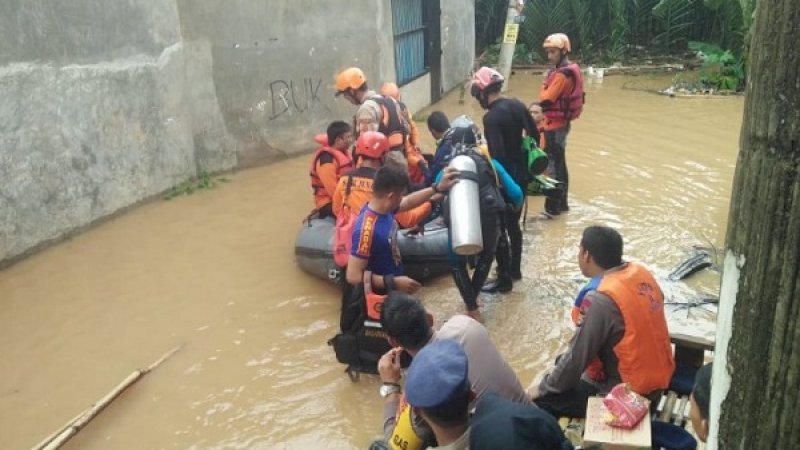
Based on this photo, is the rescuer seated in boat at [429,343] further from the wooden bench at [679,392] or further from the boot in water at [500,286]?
the boot in water at [500,286]

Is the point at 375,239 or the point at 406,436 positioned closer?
the point at 406,436

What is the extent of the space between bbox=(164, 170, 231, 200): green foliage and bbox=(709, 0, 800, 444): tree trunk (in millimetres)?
7175

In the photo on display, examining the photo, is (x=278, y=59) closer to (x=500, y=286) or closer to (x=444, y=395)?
(x=500, y=286)

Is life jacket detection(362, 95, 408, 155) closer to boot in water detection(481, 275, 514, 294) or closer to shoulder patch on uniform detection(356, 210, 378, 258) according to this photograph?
boot in water detection(481, 275, 514, 294)

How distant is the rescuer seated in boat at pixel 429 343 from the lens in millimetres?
2703

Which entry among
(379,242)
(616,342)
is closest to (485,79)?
(379,242)

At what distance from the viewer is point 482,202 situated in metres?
4.72

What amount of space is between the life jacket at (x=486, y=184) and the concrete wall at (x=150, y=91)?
392 cm

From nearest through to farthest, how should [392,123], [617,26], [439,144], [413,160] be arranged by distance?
1. [439,144]
2. [392,123]
3. [413,160]
4. [617,26]

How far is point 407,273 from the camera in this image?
5527mm

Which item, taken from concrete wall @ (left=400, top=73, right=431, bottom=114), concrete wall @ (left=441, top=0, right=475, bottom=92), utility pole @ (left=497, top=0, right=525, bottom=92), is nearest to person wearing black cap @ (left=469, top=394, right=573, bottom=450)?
concrete wall @ (left=400, top=73, right=431, bottom=114)

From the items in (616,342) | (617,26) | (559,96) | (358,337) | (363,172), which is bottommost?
(358,337)

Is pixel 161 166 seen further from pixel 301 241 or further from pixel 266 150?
pixel 301 241

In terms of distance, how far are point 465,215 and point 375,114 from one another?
151 cm
